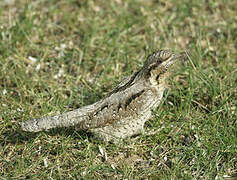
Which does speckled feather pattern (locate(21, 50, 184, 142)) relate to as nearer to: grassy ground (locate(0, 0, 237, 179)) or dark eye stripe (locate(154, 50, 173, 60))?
dark eye stripe (locate(154, 50, 173, 60))

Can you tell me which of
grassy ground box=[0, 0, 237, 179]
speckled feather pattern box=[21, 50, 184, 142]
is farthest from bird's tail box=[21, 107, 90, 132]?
grassy ground box=[0, 0, 237, 179]

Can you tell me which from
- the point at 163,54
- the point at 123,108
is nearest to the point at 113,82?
the point at 123,108

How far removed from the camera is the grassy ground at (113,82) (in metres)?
4.31

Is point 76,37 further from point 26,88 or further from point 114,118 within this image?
point 114,118

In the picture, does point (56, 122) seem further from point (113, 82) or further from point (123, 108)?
point (113, 82)

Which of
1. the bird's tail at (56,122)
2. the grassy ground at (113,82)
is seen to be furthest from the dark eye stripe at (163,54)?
the bird's tail at (56,122)

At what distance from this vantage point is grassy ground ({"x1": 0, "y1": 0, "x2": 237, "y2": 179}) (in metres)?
4.31

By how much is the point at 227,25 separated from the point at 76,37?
8.08 feet

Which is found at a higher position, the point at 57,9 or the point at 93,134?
the point at 57,9

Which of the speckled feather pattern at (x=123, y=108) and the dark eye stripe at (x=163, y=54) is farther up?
the dark eye stripe at (x=163, y=54)

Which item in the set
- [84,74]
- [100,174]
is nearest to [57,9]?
[84,74]

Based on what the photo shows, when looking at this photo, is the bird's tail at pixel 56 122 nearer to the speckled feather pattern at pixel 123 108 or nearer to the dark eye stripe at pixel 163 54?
the speckled feather pattern at pixel 123 108

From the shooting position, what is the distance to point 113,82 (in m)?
5.27

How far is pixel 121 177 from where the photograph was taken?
4246 mm
